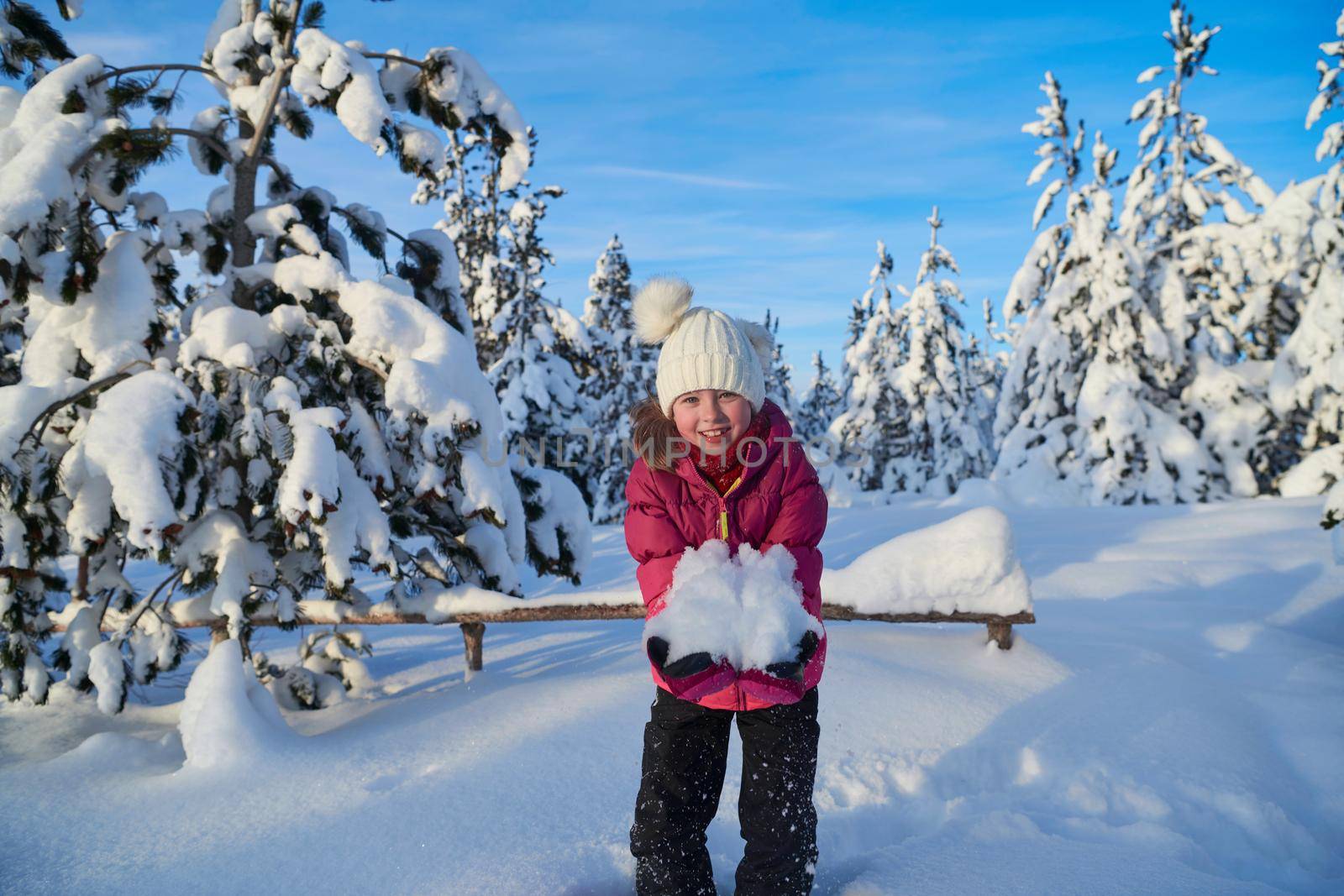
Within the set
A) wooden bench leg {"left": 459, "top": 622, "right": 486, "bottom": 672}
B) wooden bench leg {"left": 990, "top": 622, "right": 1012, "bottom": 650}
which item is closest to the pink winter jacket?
wooden bench leg {"left": 990, "top": 622, "right": 1012, "bottom": 650}

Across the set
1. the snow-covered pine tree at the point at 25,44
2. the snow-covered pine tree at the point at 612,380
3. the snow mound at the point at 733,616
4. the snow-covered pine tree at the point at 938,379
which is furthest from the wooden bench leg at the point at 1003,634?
the snow-covered pine tree at the point at 938,379

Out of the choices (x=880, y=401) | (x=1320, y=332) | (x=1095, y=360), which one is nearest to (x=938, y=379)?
(x=880, y=401)

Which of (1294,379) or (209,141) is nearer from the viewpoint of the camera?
(209,141)

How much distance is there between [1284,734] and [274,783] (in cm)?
451

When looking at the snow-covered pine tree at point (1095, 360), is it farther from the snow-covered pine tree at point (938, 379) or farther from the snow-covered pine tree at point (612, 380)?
the snow-covered pine tree at point (612, 380)

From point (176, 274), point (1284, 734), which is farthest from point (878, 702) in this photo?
point (176, 274)

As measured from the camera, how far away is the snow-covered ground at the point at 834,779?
2.45 m

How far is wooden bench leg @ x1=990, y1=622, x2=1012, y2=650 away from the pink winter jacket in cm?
242

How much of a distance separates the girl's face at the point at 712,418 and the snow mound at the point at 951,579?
221cm

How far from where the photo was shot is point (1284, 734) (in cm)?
367

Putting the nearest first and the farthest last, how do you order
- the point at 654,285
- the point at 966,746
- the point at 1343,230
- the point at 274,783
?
the point at 654,285 < the point at 274,783 < the point at 966,746 < the point at 1343,230

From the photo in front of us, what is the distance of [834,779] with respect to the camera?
10.2 ft

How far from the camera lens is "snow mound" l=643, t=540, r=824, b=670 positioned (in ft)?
6.93

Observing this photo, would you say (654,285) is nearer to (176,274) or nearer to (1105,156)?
(176,274)
